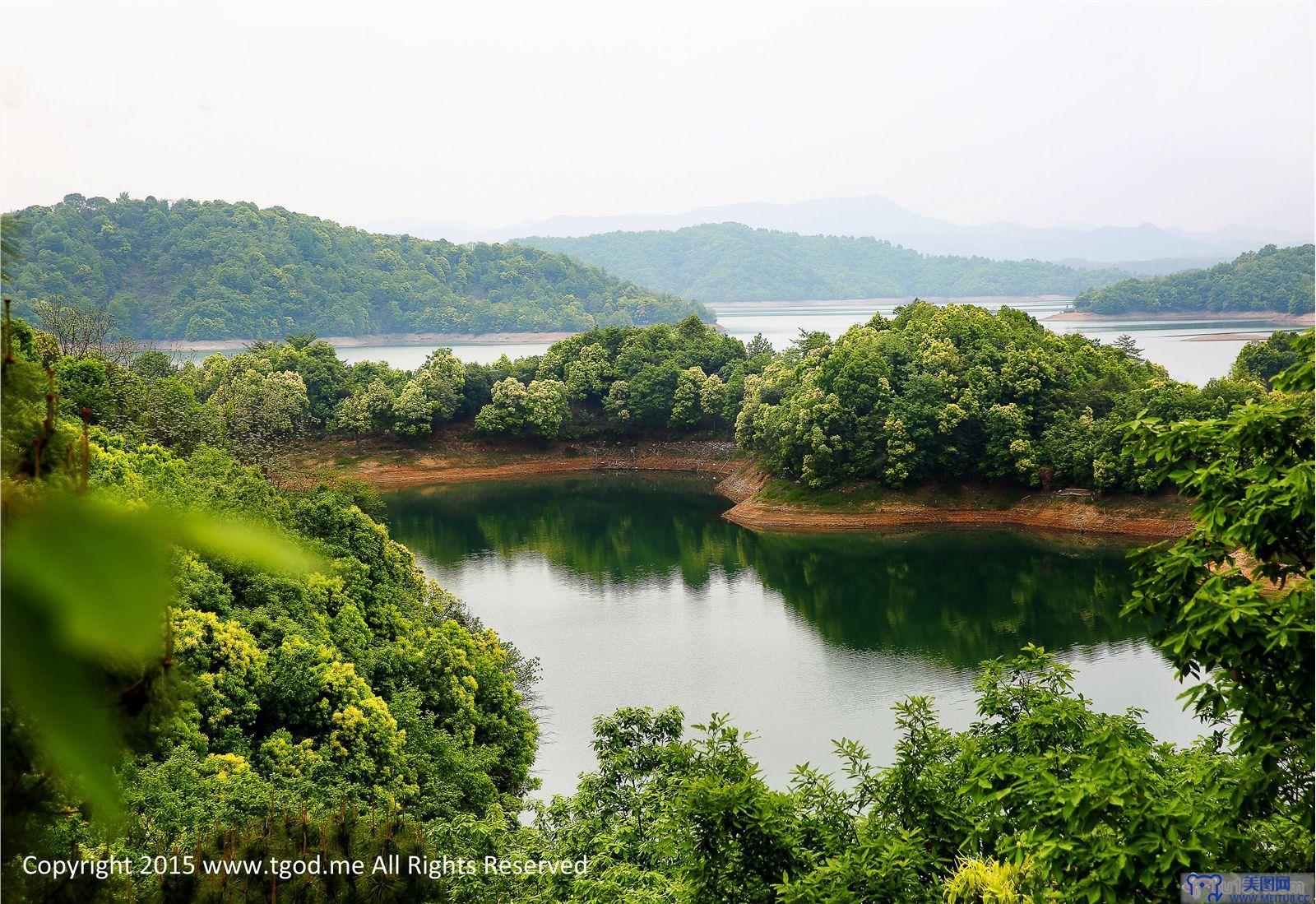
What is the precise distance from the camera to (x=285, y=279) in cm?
8725

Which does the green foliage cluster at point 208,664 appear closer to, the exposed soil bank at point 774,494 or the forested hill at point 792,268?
the exposed soil bank at point 774,494

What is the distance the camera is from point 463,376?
1886 inches

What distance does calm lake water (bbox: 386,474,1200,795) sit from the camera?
2011 centimetres

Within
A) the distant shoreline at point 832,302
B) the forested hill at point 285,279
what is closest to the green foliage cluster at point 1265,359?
the forested hill at point 285,279

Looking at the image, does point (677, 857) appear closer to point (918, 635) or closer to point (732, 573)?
point (918, 635)

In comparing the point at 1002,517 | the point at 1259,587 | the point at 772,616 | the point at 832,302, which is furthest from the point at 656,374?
the point at 832,302

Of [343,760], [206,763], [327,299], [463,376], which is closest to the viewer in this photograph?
[206,763]

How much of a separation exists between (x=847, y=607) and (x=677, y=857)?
18.4m

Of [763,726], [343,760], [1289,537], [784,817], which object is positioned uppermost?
[1289,537]

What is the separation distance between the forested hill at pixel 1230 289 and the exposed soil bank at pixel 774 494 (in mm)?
54289

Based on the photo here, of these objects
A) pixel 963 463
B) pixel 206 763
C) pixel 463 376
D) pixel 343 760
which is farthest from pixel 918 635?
pixel 463 376

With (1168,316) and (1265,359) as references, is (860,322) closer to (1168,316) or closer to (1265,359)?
(1168,316)
